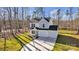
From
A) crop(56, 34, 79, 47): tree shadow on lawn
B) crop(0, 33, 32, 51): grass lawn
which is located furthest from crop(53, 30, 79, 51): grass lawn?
crop(0, 33, 32, 51): grass lawn

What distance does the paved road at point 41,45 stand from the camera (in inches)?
109

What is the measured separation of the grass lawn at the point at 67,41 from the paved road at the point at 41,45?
6 cm

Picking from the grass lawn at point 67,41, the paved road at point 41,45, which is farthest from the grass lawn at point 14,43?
the grass lawn at point 67,41

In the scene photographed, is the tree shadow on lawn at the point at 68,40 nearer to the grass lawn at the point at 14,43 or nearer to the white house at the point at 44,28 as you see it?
the white house at the point at 44,28

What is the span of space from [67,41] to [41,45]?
0.30 m

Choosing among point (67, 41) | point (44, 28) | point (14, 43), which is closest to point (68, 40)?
point (67, 41)

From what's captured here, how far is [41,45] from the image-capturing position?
108 inches

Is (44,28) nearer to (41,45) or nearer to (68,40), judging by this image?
(41,45)

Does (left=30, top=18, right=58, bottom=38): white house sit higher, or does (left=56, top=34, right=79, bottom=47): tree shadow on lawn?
(left=30, top=18, right=58, bottom=38): white house

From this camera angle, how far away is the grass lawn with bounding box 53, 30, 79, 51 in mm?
2754

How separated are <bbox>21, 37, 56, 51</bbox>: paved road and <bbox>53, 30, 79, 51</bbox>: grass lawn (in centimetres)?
6

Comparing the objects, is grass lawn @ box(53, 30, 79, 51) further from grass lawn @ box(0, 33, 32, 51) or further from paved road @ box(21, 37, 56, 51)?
grass lawn @ box(0, 33, 32, 51)
